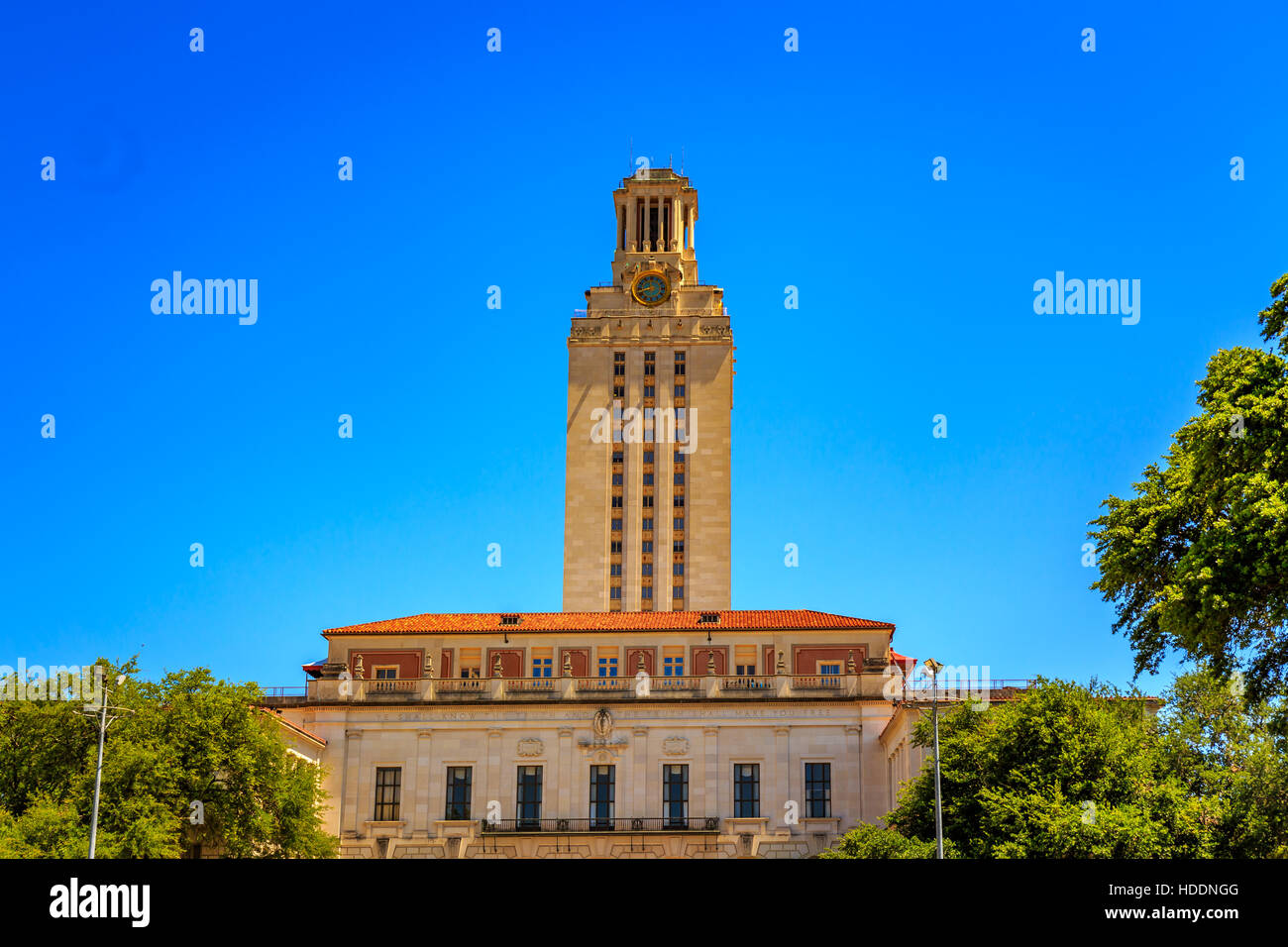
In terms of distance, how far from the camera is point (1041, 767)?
59625mm

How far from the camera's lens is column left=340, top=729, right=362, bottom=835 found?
8762 cm

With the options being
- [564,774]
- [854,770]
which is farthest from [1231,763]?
[564,774]

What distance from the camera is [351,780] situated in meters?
88.7

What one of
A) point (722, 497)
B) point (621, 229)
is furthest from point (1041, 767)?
point (621, 229)

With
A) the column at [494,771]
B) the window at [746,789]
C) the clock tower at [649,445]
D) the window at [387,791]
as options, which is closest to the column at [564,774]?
the column at [494,771]

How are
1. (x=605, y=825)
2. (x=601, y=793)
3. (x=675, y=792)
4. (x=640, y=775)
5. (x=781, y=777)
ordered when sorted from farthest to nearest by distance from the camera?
(x=640, y=775) < (x=601, y=793) < (x=675, y=792) < (x=781, y=777) < (x=605, y=825)

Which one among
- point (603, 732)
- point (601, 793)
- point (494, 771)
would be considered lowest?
A: point (601, 793)

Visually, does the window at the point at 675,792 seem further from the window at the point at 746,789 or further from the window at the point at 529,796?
the window at the point at 529,796

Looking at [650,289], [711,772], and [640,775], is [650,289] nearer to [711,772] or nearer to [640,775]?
[640,775]

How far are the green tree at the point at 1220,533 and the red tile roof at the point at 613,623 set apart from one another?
164 ft

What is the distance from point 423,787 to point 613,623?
16.7 m

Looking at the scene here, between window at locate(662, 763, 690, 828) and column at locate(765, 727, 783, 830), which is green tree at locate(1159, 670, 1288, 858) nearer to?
column at locate(765, 727, 783, 830)

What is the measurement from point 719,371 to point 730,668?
2296 inches
